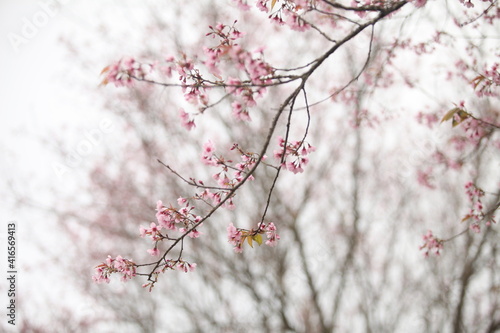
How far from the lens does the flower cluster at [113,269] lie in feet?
6.75

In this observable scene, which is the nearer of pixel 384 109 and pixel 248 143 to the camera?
pixel 384 109

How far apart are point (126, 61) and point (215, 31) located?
530 millimetres

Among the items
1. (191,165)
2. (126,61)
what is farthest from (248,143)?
(126,61)

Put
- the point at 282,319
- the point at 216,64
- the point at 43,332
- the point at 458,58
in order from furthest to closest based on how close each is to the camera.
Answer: the point at 43,332
the point at 282,319
the point at 458,58
the point at 216,64

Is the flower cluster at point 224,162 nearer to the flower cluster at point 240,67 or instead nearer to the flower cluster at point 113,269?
the flower cluster at point 240,67

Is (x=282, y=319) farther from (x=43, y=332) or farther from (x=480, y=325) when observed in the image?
(x=43, y=332)

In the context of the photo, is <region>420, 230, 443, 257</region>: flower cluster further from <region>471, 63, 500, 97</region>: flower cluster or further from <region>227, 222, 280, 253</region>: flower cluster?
<region>227, 222, 280, 253</region>: flower cluster

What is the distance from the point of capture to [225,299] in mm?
6602

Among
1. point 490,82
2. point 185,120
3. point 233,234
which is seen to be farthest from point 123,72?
point 490,82

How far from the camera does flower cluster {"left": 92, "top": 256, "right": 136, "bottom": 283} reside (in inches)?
81.0

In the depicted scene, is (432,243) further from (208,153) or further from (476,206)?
(208,153)

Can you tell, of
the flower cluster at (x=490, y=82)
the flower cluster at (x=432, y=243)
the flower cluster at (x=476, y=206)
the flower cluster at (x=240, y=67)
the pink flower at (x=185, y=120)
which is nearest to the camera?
the flower cluster at (x=240, y=67)

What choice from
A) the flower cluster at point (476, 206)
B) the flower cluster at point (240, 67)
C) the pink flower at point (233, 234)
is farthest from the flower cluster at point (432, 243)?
the flower cluster at point (240, 67)

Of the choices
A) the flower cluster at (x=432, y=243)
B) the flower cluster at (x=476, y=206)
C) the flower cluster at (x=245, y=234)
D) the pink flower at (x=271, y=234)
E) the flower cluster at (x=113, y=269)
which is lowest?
the flower cluster at (x=113, y=269)
